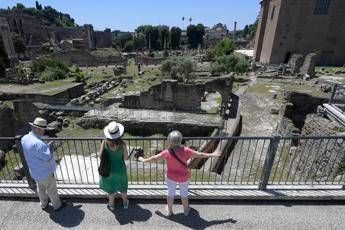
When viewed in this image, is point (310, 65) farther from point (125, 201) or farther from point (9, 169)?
point (9, 169)

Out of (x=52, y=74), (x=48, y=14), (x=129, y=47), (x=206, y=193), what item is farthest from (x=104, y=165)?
(x=48, y=14)

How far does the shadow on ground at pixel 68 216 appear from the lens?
14.3ft

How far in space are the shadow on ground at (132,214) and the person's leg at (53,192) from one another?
3.58 ft

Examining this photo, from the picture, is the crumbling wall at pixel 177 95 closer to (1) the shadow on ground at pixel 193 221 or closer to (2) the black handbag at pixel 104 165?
(1) the shadow on ground at pixel 193 221

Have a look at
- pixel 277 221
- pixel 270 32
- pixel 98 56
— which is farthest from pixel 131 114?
pixel 98 56

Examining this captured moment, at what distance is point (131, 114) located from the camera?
51.0 ft

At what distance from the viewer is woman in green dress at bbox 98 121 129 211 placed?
13.2 feet

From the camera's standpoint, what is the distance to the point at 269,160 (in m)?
4.73

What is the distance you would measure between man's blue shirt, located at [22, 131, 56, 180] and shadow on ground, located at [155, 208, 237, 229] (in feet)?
7.17

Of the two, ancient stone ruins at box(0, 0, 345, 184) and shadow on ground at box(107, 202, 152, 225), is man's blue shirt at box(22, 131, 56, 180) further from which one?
shadow on ground at box(107, 202, 152, 225)

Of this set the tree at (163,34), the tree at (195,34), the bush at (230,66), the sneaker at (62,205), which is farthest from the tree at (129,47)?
the sneaker at (62,205)

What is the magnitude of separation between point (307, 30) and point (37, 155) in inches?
1816

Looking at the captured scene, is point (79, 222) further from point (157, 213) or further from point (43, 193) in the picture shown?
point (157, 213)

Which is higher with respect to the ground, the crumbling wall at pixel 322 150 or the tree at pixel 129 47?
the crumbling wall at pixel 322 150
